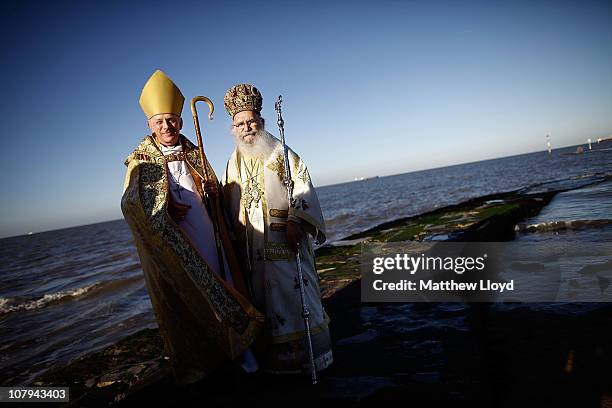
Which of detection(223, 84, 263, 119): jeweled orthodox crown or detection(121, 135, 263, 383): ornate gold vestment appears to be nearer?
detection(121, 135, 263, 383): ornate gold vestment

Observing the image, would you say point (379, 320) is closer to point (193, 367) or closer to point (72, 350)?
point (193, 367)

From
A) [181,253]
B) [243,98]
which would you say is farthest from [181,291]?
[243,98]

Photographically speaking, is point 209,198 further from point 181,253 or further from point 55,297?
point 55,297

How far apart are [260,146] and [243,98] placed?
1.44 feet

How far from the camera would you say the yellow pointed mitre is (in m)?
3.18

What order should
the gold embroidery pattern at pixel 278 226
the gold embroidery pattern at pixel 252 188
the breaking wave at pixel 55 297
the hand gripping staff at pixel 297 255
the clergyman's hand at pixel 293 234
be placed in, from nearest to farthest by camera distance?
the hand gripping staff at pixel 297 255, the clergyman's hand at pixel 293 234, the gold embroidery pattern at pixel 278 226, the gold embroidery pattern at pixel 252 188, the breaking wave at pixel 55 297

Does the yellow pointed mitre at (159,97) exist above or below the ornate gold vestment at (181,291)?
above

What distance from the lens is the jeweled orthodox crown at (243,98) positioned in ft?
10.1

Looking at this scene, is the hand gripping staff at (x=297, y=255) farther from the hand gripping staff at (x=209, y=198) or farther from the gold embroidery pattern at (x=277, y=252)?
the hand gripping staff at (x=209, y=198)

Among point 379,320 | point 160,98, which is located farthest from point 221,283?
point 379,320

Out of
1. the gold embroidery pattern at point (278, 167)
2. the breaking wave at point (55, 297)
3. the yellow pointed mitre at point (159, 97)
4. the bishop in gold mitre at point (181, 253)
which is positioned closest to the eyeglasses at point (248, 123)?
the gold embroidery pattern at point (278, 167)

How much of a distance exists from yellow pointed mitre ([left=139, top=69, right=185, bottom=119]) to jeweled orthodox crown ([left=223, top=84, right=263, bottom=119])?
1.72ft

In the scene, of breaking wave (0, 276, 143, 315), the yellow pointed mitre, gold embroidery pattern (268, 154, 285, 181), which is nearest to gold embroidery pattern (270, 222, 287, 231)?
gold embroidery pattern (268, 154, 285, 181)

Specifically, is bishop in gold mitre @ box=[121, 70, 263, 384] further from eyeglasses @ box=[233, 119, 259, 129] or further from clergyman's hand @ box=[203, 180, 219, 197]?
eyeglasses @ box=[233, 119, 259, 129]
